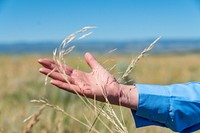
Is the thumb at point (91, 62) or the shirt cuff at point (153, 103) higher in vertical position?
the thumb at point (91, 62)

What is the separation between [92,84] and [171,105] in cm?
26

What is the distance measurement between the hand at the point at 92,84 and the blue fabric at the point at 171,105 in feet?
0.15

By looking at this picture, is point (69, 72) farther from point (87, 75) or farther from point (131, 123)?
point (131, 123)

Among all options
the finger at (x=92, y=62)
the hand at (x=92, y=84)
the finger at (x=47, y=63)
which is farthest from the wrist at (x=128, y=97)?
the finger at (x=47, y=63)

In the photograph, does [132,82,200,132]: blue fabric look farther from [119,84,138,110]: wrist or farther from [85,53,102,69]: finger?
[85,53,102,69]: finger

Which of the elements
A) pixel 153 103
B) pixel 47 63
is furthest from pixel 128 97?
pixel 47 63

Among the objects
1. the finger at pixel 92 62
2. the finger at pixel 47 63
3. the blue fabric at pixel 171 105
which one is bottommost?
the blue fabric at pixel 171 105

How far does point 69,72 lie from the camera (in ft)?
5.88

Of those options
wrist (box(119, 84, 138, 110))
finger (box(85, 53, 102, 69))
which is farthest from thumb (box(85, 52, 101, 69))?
wrist (box(119, 84, 138, 110))

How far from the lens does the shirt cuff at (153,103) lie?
70.0 inches

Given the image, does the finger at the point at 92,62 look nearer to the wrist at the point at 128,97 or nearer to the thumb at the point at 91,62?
the thumb at the point at 91,62

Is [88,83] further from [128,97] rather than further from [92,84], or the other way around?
[128,97]

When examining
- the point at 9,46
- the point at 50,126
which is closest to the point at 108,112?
the point at 50,126

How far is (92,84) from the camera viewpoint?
5.79 feet
